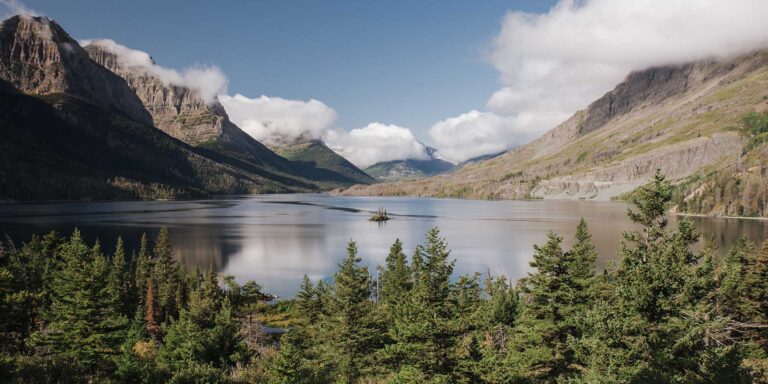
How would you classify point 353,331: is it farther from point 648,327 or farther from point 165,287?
point 165,287

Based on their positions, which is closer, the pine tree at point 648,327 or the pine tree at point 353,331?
the pine tree at point 648,327

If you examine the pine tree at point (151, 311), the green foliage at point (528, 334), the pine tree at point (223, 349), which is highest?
the green foliage at point (528, 334)

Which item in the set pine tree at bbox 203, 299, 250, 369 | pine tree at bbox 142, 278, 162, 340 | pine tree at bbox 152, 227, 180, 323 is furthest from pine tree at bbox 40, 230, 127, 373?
pine tree at bbox 142, 278, 162, 340

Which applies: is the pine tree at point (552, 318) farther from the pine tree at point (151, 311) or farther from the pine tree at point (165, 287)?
the pine tree at point (151, 311)

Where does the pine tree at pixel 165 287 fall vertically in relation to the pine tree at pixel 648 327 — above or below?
below

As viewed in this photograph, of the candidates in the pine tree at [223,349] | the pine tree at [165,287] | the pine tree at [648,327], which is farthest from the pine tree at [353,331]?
the pine tree at [165,287]

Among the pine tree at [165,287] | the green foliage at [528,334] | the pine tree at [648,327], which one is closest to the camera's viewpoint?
the pine tree at [648,327]

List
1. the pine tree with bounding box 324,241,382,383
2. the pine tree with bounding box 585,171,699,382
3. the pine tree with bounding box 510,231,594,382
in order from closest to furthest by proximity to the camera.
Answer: the pine tree with bounding box 585,171,699,382 → the pine tree with bounding box 510,231,594,382 → the pine tree with bounding box 324,241,382,383

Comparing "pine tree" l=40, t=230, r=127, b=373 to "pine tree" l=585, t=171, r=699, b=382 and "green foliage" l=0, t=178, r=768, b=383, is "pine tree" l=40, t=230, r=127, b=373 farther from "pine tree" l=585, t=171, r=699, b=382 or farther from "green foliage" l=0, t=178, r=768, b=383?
"pine tree" l=585, t=171, r=699, b=382

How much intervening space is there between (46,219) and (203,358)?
188 metres

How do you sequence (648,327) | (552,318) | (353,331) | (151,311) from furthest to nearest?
(151,311), (353,331), (552,318), (648,327)

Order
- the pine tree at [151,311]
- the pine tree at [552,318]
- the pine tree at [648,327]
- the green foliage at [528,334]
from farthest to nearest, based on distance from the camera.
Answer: the pine tree at [151,311] < the pine tree at [552,318] < the green foliage at [528,334] < the pine tree at [648,327]

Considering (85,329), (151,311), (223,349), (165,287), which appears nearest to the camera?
(223,349)

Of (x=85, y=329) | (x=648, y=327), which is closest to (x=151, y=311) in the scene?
(x=85, y=329)
